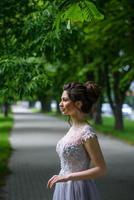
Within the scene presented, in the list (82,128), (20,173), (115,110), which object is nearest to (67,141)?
(82,128)

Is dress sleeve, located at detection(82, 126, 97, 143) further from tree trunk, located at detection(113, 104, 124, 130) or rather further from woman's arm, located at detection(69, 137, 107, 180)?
tree trunk, located at detection(113, 104, 124, 130)

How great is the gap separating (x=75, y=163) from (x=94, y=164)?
0.53 ft

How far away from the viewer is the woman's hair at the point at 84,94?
4.40m

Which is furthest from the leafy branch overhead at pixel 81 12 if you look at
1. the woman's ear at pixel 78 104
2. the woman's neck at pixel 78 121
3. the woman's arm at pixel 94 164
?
the woman's arm at pixel 94 164

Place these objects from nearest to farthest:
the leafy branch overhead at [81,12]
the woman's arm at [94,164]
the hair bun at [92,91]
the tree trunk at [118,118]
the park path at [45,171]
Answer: the woman's arm at [94,164], the hair bun at [92,91], the leafy branch overhead at [81,12], the park path at [45,171], the tree trunk at [118,118]

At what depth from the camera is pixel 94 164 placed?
432 cm

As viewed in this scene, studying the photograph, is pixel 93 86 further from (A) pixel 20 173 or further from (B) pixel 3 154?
(B) pixel 3 154

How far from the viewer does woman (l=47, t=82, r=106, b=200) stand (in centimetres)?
433

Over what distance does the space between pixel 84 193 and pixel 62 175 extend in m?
0.21

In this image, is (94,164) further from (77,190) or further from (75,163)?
(77,190)

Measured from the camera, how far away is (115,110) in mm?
37500

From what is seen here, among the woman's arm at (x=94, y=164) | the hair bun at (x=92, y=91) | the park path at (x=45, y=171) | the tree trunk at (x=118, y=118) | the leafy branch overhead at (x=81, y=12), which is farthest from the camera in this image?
the tree trunk at (x=118, y=118)

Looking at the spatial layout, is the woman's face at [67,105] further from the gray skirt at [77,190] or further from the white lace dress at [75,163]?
the gray skirt at [77,190]

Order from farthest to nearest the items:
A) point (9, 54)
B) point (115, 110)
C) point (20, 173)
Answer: point (115, 110) → point (20, 173) → point (9, 54)
